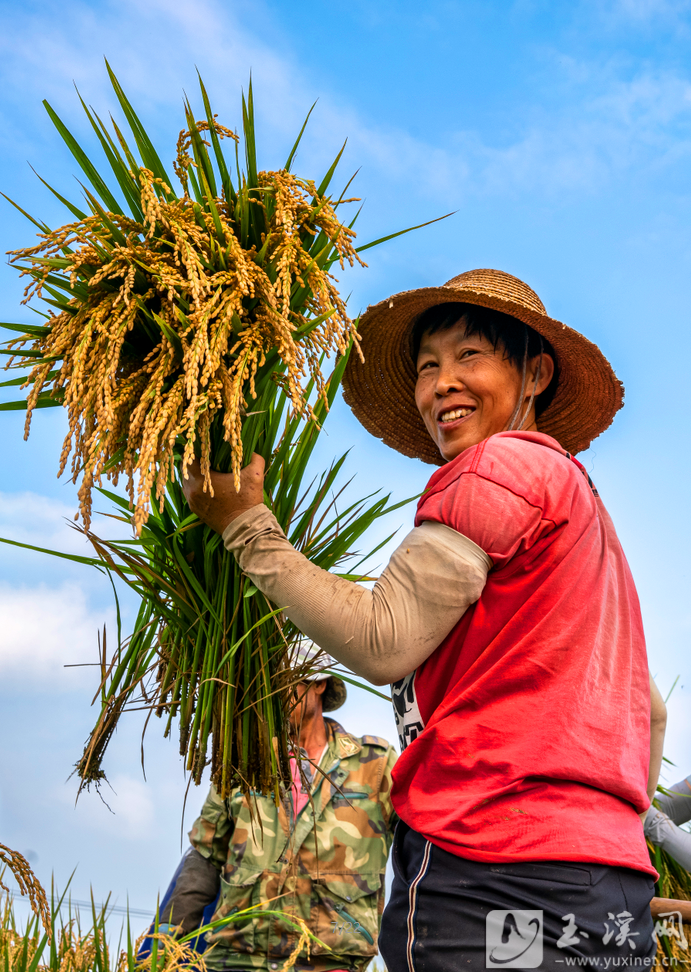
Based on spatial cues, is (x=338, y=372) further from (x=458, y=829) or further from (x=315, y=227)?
(x=458, y=829)

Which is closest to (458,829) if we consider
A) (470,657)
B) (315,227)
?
(470,657)

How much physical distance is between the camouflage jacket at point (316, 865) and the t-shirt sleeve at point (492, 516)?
6.28 feet

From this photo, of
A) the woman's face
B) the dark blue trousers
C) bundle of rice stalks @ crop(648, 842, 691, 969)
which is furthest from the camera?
bundle of rice stalks @ crop(648, 842, 691, 969)

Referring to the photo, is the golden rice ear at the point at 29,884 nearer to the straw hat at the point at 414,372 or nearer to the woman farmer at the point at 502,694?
the woman farmer at the point at 502,694

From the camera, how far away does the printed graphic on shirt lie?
Result: 1.50m

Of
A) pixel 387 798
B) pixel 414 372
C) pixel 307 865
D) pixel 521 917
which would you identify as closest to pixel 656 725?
pixel 521 917

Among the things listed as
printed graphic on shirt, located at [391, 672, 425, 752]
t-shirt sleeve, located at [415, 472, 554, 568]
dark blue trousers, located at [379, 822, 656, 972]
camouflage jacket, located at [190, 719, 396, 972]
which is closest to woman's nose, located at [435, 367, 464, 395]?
t-shirt sleeve, located at [415, 472, 554, 568]

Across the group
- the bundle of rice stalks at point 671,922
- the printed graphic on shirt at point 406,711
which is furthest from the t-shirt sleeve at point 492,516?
the bundle of rice stalks at point 671,922

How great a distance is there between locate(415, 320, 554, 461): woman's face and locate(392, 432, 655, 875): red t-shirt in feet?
1.01

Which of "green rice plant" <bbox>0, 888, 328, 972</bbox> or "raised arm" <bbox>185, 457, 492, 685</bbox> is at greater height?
"raised arm" <bbox>185, 457, 492, 685</bbox>

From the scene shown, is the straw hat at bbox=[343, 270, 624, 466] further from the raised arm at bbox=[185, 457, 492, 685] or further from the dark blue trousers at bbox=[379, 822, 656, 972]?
the dark blue trousers at bbox=[379, 822, 656, 972]

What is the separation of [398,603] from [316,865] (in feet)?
7.54

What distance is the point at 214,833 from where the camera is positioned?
348cm

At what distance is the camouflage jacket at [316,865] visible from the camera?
3111 millimetres
